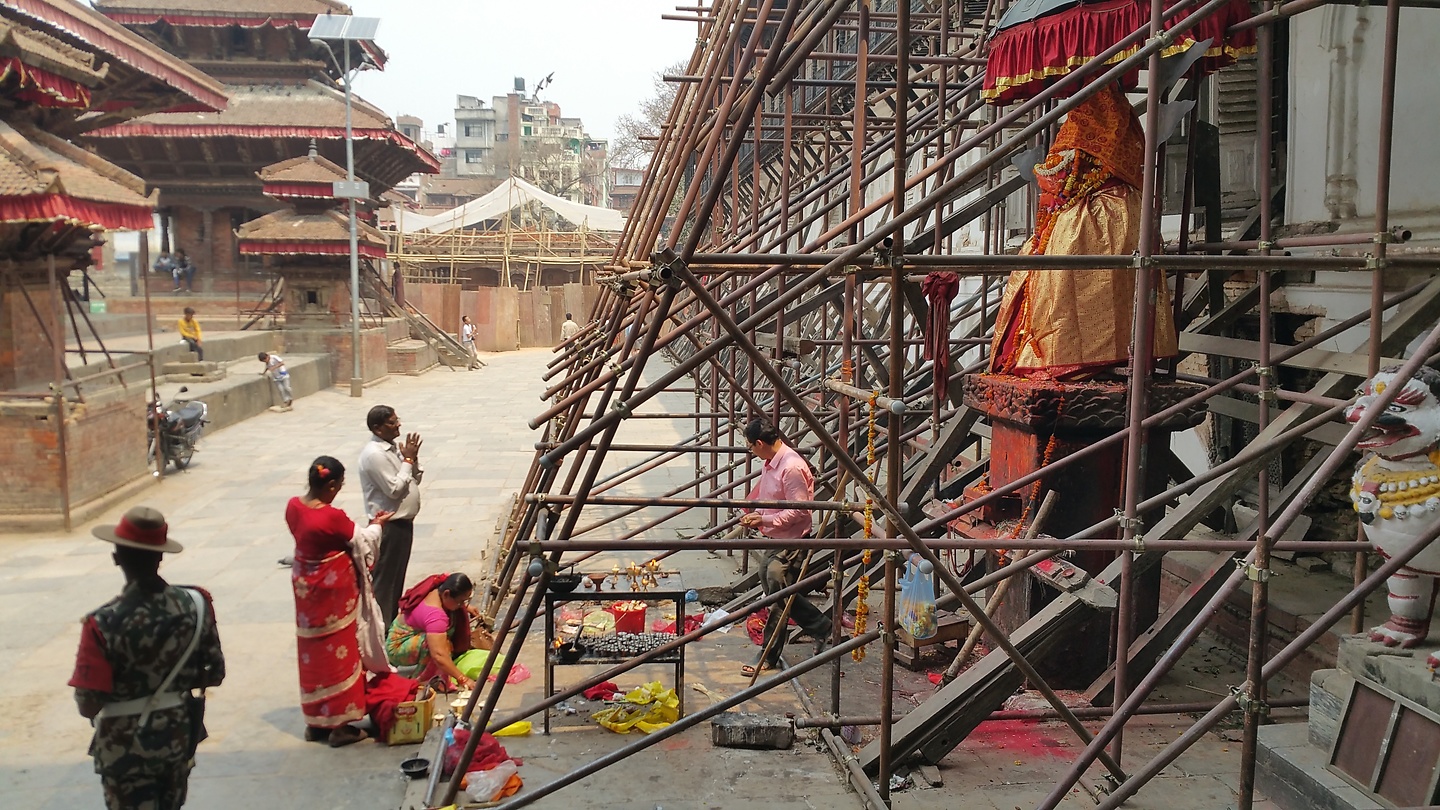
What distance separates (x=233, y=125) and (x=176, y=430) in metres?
17.0

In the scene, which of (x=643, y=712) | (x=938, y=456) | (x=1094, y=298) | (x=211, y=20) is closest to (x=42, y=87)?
(x=643, y=712)

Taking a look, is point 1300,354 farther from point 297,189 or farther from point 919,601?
point 297,189

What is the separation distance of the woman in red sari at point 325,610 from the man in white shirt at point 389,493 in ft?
2.94

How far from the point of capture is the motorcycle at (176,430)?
12.9m

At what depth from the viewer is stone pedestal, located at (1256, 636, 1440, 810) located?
3.75 meters

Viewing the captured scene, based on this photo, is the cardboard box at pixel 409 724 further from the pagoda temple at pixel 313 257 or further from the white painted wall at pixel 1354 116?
the pagoda temple at pixel 313 257

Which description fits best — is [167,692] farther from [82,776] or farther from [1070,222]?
[1070,222]

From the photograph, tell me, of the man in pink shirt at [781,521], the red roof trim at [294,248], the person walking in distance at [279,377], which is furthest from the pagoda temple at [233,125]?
the man in pink shirt at [781,521]

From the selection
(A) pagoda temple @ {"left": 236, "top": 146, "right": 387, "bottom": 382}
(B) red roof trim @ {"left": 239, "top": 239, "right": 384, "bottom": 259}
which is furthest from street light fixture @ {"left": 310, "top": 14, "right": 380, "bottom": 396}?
(B) red roof trim @ {"left": 239, "top": 239, "right": 384, "bottom": 259}

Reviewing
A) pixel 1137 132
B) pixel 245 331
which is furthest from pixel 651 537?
pixel 245 331

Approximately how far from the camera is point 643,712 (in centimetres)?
577

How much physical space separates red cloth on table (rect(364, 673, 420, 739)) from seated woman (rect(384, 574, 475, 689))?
191 mm

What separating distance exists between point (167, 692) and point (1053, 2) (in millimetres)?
5507

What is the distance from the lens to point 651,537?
10289 mm
